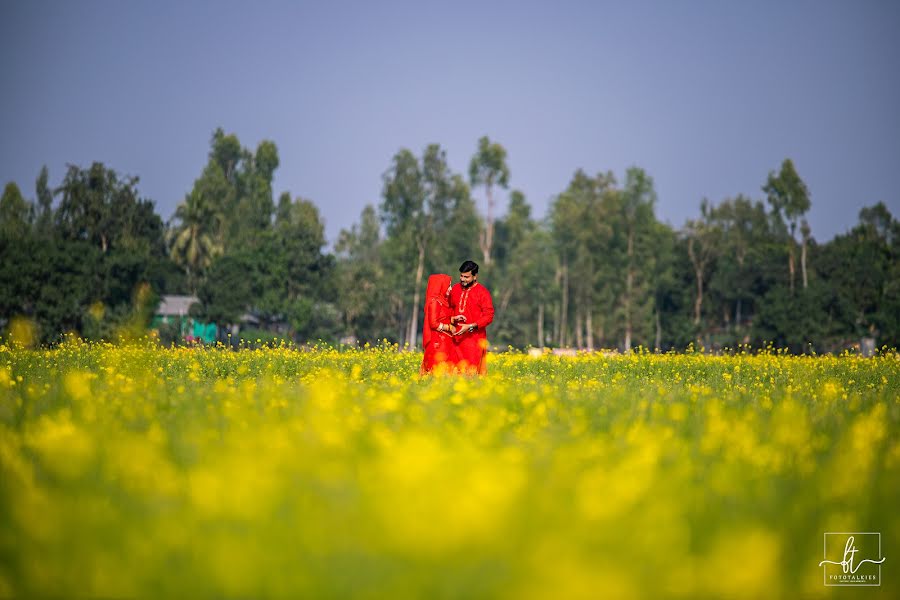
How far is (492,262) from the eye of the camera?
228ft

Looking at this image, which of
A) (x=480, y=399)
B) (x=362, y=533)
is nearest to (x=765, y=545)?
(x=362, y=533)

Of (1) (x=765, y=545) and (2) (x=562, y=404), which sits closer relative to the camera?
(1) (x=765, y=545)

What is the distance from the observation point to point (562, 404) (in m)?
7.32

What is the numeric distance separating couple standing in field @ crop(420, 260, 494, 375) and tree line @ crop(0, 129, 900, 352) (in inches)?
1674

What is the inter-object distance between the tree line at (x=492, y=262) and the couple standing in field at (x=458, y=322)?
42.5m

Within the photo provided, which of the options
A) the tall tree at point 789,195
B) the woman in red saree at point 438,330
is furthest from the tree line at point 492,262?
the woman in red saree at point 438,330

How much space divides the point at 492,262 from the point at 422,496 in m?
66.7

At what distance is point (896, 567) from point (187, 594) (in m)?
2.98

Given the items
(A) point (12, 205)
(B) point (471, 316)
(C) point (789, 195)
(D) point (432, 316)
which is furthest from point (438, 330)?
(A) point (12, 205)

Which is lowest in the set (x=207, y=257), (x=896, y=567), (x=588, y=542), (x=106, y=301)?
(x=896, y=567)

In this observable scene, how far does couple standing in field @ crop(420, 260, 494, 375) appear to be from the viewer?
467 inches

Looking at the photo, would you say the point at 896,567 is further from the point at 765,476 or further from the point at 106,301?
the point at 106,301

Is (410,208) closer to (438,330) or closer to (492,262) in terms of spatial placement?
(492,262)

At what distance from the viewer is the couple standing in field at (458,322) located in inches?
467
